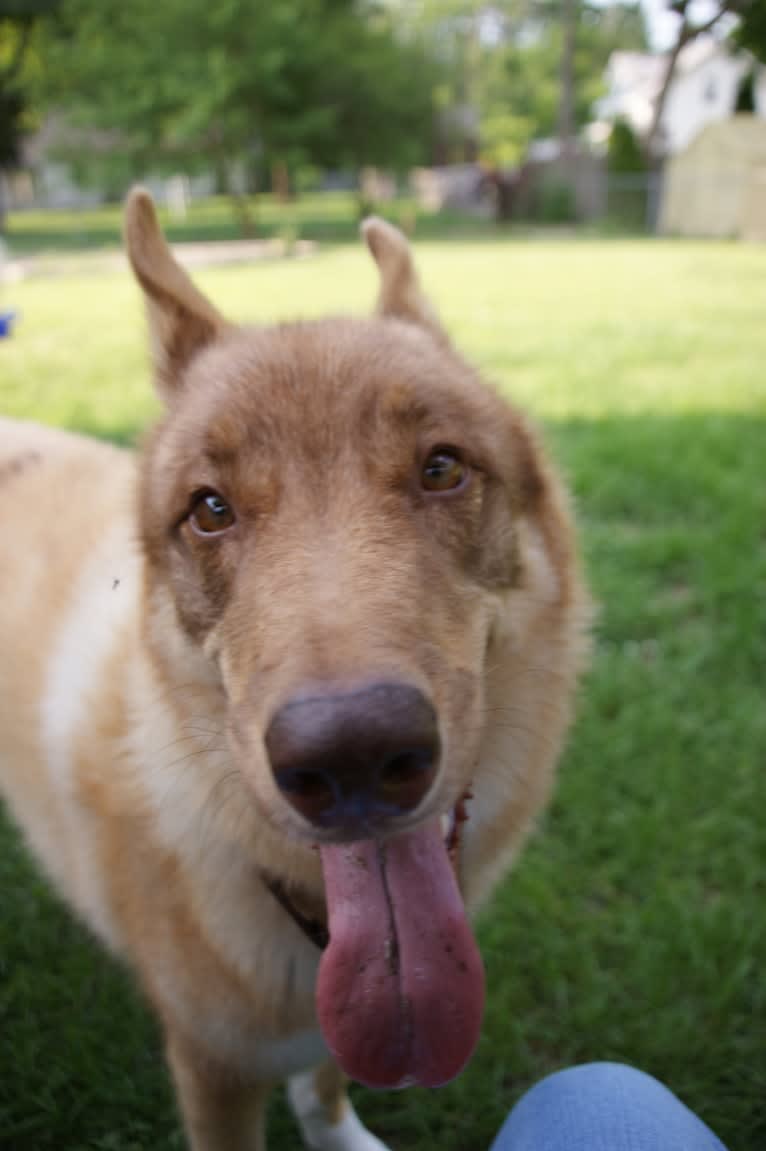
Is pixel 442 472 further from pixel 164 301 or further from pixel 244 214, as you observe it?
pixel 244 214

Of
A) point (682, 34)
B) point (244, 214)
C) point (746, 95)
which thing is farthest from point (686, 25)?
point (244, 214)

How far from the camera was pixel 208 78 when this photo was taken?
27938 millimetres

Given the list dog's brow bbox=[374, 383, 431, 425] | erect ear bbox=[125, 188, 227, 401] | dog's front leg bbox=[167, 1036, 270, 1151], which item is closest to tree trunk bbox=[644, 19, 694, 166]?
dog's brow bbox=[374, 383, 431, 425]

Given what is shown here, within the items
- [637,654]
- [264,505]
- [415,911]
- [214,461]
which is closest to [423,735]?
[415,911]

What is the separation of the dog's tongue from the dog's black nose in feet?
1.29

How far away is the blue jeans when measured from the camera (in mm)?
1706

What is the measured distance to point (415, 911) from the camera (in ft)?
5.85

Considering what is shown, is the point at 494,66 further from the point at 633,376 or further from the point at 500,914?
the point at 500,914

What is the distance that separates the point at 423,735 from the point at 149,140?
108 ft

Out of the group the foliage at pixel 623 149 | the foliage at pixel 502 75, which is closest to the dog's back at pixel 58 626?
the foliage at pixel 623 149

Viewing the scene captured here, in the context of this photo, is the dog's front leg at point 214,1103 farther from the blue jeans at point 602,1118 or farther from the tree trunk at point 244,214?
the tree trunk at point 244,214

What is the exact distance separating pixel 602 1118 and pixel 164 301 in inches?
92.5

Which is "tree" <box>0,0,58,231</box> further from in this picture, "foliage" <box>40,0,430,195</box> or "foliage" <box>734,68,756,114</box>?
"foliage" <box>734,68,756,114</box>

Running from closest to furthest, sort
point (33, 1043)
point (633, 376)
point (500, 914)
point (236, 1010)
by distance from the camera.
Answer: point (236, 1010) < point (33, 1043) < point (500, 914) < point (633, 376)
